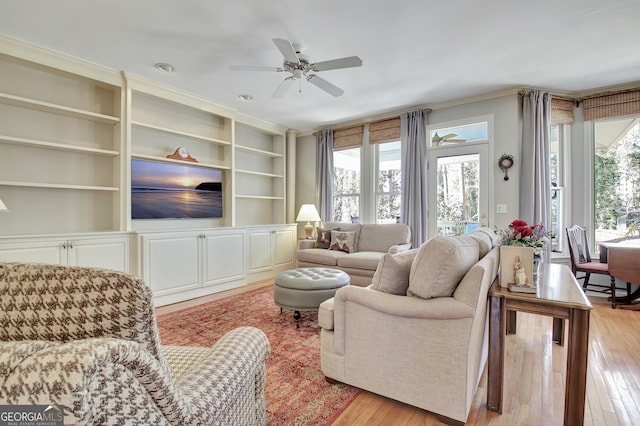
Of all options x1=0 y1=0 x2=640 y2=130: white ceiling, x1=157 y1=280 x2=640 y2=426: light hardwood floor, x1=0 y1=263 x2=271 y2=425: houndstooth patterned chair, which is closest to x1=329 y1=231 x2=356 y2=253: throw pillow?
x1=0 y1=0 x2=640 y2=130: white ceiling

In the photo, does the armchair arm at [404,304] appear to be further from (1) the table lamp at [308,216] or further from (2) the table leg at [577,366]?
(1) the table lamp at [308,216]

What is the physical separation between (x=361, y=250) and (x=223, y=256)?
206 cm

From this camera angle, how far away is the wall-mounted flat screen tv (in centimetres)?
378

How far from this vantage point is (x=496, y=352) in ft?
5.47

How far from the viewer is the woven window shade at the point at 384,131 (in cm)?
483

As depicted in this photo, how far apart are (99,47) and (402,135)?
3.88 meters

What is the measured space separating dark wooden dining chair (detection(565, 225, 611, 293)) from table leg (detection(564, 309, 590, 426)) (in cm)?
275

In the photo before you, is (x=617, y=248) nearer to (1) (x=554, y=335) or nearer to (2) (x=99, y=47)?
(1) (x=554, y=335)

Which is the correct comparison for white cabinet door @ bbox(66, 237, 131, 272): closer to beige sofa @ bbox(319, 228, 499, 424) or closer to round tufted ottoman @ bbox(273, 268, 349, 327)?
round tufted ottoman @ bbox(273, 268, 349, 327)

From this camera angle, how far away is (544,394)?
6.06 feet

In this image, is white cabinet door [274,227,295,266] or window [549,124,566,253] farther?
white cabinet door [274,227,295,266]

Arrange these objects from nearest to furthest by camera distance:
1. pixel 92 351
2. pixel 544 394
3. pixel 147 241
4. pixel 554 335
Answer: pixel 92 351 < pixel 544 394 < pixel 554 335 < pixel 147 241

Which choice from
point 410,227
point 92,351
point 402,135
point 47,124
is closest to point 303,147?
point 402,135

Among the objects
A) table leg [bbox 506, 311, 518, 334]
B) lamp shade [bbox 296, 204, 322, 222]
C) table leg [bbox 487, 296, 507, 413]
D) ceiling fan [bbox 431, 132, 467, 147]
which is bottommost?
table leg [bbox 506, 311, 518, 334]
